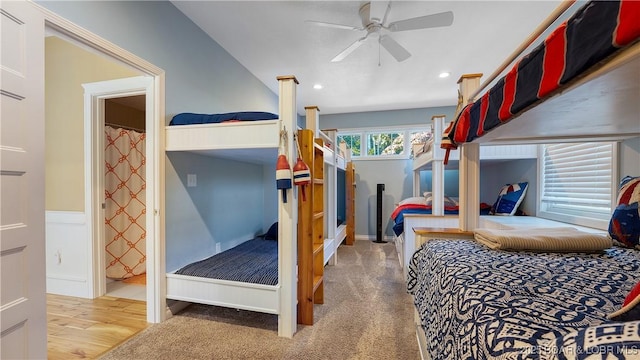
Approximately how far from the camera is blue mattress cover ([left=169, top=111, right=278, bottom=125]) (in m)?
1.87

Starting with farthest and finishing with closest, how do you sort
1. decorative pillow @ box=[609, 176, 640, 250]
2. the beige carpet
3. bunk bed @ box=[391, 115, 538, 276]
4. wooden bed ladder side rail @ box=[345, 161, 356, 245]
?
wooden bed ladder side rail @ box=[345, 161, 356, 245] → bunk bed @ box=[391, 115, 538, 276] → the beige carpet → decorative pillow @ box=[609, 176, 640, 250]

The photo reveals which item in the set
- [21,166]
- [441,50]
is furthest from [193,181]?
[441,50]

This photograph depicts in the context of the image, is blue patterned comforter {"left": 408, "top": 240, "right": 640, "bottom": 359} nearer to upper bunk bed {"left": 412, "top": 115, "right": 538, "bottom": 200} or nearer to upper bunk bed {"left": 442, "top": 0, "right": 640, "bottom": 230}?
upper bunk bed {"left": 442, "top": 0, "right": 640, "bottom": 230}

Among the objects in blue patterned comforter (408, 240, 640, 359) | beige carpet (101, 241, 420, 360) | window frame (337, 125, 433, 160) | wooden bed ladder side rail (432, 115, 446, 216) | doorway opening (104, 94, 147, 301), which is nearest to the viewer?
blue patterned comforter (408, 240, 640, 359)

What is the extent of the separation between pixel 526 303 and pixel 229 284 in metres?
1.76

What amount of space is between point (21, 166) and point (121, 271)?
2.20m

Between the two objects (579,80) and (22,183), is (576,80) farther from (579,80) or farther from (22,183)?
(22,183)

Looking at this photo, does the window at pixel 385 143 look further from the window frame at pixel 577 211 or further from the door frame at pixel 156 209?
the door frame at pixel 156 209

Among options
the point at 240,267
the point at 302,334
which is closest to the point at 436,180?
the point at 302,334

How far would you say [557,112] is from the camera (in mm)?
947

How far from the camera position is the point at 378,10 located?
2.06 m

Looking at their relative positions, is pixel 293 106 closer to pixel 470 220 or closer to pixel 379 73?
pixel 470 220

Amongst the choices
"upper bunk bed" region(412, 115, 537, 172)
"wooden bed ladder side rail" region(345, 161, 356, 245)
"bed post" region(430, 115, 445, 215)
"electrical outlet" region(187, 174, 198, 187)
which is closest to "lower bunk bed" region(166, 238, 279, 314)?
"electrical outlet" region(187, 174, 198, 187)

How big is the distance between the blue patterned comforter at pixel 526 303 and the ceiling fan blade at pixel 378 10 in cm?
186
